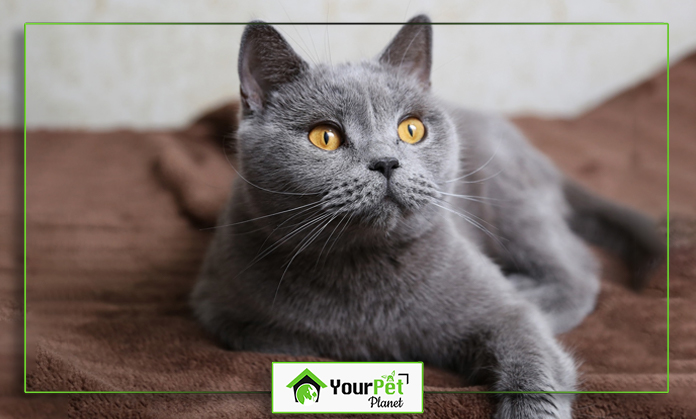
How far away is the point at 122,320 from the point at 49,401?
22cm

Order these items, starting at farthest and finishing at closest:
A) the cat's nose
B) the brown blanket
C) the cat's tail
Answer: the cat's tail, the brown blanket, the cat's nose

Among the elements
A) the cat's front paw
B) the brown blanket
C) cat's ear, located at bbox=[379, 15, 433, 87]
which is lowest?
the cat's front paw

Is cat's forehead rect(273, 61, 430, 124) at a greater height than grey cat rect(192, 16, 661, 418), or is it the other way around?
cat's forehead rect(273, 61, 430, 124)

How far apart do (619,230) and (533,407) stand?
1.93ft

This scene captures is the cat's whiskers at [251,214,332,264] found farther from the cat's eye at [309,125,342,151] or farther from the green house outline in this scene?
the green house outline

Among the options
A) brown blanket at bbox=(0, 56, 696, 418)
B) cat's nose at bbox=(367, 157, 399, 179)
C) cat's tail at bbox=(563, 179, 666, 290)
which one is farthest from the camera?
cat's tail at bbox=(563, 179, 666, 290)

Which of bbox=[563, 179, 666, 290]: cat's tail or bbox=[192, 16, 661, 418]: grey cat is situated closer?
bbox=[192, 16, 661, 418]: grey cat

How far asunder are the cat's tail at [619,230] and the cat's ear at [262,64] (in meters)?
0.78

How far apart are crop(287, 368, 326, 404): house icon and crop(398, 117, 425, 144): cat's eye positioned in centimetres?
42

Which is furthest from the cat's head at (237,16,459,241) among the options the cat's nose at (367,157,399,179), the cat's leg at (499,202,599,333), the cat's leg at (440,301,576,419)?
the cat's leg at (499,202,599,333)

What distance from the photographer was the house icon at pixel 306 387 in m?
0.91

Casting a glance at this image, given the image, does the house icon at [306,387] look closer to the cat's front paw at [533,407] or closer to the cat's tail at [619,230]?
the cat's front paw at [533,407]

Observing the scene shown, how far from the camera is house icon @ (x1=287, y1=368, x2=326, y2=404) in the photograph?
0.91 metres

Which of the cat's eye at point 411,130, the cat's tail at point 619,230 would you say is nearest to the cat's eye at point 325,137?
the cat's eye at point 411,130
